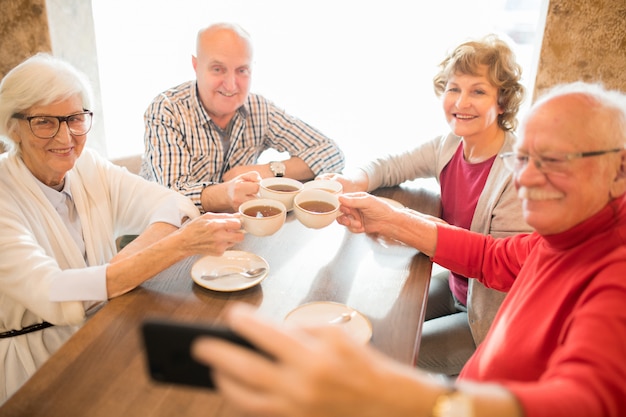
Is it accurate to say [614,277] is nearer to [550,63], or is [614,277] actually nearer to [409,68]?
[550,63]

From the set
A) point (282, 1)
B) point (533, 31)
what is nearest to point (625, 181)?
point (533, 31)

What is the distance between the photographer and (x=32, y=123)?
1470 mm

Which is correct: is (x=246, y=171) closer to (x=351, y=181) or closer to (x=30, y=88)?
(x=351, y=181)

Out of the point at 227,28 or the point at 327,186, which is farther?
the point at 227,28

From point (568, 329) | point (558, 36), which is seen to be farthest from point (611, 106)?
point (558, 36)

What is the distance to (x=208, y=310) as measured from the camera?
1.22 metres

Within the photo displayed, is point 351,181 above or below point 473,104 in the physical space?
below

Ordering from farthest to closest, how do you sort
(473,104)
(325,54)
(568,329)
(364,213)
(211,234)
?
(325,54) < (473,104) < (364,213) < (211,234) < (568,329)

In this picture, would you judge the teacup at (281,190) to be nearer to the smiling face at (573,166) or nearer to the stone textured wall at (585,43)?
the smiling face at (573,166)

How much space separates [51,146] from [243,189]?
0.62m

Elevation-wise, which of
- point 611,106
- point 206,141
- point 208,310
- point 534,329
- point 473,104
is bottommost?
→ point 208,310

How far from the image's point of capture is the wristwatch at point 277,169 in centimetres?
209

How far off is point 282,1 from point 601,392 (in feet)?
9.69

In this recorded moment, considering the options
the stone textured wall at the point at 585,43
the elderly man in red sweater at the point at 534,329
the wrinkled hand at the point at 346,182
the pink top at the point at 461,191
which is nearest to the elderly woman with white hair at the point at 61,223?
the wrinkled hand at the point at 346,182
